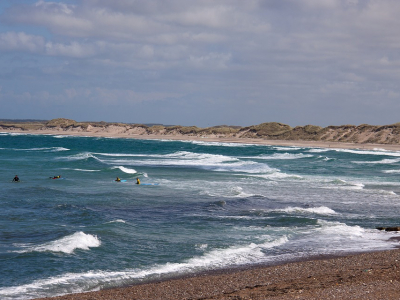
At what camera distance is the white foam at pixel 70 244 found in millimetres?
16094

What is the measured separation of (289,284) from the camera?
1186 centimetres

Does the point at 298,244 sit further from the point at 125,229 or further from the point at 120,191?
the point at 120,191

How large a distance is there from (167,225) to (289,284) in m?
9.16

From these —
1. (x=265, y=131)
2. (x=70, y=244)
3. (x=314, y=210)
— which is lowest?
(x=70, y=244)

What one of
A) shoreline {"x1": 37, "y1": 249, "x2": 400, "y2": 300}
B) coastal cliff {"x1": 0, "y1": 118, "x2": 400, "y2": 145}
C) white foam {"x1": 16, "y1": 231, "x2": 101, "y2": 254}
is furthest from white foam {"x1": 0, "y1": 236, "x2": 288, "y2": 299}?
coastal cliff {"x1": 0, "y1": 118, "x2": 400, "y2": 145}

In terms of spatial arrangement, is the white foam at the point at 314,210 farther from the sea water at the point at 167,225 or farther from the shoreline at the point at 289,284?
the shoreline at the point at 289,284

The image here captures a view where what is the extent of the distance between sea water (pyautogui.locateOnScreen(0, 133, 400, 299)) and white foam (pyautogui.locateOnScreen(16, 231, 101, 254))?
3 cm

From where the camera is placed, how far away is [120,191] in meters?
30.0

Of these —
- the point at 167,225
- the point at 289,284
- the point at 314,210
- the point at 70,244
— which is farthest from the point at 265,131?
the point at 289,284

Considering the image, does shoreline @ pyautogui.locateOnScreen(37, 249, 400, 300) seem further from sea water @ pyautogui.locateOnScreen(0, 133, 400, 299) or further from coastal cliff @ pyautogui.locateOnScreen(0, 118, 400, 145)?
coastal cliff @ pyautogui.locateOnScreen(0, 118, 400, 145)

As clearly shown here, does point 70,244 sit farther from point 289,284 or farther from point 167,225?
point 289,284

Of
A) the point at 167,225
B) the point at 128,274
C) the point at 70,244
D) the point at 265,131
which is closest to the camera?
the point at 128,274

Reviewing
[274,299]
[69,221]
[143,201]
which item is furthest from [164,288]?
[143,201]

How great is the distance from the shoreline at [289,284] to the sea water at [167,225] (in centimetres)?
100
